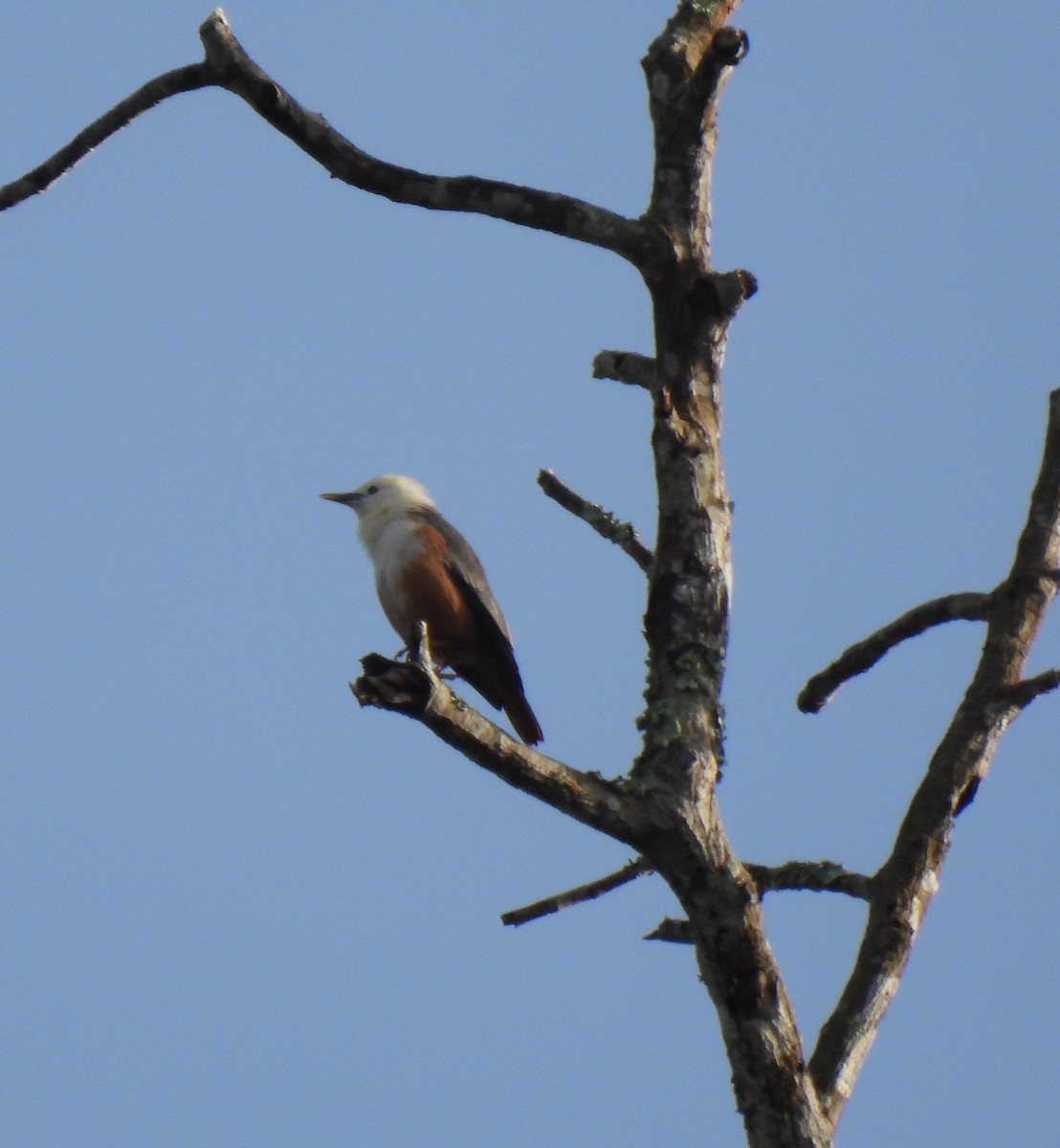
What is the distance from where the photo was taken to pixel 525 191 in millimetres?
4297

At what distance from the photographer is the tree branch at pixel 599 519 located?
5125mm

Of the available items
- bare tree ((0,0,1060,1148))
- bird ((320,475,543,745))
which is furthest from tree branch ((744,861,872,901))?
bird ((320,475,543,745))

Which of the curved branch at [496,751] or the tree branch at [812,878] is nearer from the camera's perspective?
the curved branch at [496,751]

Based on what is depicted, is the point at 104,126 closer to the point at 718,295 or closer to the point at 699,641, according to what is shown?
the point at 718,295

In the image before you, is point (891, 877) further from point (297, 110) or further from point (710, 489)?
point (297, 110)

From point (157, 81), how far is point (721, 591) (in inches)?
86.4

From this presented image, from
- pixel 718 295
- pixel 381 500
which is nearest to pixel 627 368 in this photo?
pixel 718 295

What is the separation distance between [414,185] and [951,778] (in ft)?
7.79

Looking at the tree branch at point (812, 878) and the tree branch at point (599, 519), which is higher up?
the tree branch at point (599, 519)

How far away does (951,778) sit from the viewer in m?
4.47

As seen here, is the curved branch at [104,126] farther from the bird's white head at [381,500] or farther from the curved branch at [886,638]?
the bird's white head at [381,500]

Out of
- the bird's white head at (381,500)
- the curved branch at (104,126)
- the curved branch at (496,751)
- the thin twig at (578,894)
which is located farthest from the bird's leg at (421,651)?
the bird's white head at (381,500)

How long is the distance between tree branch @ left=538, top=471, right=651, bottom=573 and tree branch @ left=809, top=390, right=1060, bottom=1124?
3.66 ft

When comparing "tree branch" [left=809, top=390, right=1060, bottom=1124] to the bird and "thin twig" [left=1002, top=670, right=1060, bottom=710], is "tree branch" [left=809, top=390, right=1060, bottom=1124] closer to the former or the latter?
"thin twig" [left=1002, top=670, right=1060, bottom=710]
